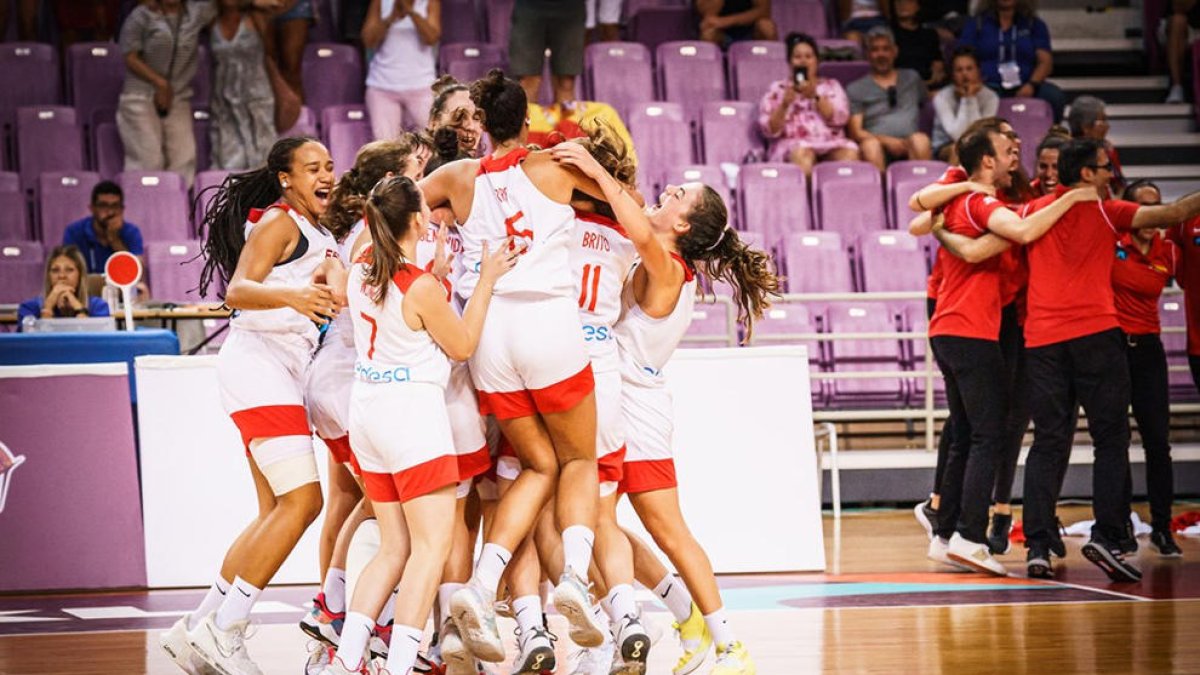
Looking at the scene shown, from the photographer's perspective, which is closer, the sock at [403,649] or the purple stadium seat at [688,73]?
the sock at [403,649]

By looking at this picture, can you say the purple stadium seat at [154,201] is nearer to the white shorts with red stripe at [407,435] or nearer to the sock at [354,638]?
the white shorts with red stripe at [407,435]

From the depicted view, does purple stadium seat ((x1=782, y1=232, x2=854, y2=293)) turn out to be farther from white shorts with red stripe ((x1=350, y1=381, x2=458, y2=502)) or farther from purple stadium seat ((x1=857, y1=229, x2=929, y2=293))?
white shorts with red stripe ((x1=350, y1=381, x2=458, y2=502))

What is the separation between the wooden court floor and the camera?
5.58 metres

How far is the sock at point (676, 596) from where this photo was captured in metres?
5.59

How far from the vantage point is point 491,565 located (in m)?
5.00

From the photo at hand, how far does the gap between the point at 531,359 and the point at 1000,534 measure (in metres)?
3.95

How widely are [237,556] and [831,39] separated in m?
9.29

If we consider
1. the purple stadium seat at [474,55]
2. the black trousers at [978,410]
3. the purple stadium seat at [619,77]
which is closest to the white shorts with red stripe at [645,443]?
the black trousers at [978,410]

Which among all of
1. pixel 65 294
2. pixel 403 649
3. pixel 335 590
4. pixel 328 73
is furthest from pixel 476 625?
pixel 328 73

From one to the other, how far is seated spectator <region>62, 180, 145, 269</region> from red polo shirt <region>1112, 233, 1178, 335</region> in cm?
601

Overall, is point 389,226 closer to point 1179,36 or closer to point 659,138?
point 659,138

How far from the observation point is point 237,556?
5363 millimetres

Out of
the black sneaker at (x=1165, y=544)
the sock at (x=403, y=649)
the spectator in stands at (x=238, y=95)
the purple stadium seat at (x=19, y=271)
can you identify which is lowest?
the black sneaker at (x=1165, y=544)

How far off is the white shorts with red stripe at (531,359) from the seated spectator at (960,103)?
7.53 m
